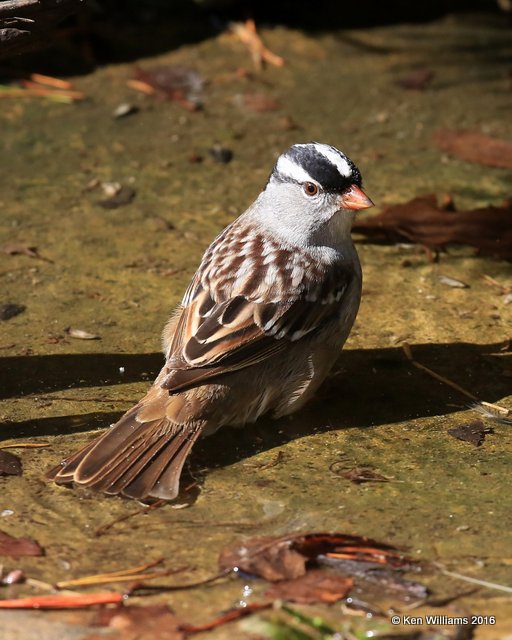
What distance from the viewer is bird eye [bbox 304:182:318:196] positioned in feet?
14.9

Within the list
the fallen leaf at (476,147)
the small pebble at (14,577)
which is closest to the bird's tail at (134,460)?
the small pebble at (14,577)

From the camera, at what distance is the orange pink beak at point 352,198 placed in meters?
4.51

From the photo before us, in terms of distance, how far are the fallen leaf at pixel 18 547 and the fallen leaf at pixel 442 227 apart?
9.39ft

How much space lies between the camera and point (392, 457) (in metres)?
4.08

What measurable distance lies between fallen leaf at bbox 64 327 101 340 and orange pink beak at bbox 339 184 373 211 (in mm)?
1184

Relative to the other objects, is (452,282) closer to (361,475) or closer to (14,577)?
(361,475)

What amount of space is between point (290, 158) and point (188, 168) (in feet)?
6.38

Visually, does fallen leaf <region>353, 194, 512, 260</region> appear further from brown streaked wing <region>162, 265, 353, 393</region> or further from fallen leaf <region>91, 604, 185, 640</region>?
fallen leaf <region>91, 604, 185, 640</region>

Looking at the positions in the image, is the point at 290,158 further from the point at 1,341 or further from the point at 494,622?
the point at 494,622

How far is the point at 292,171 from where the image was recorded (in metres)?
4.61

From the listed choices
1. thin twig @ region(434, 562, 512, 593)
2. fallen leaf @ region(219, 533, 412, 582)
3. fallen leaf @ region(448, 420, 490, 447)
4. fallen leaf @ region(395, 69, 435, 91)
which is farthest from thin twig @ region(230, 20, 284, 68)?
thin twig @ region(434, 562, 512, 593)

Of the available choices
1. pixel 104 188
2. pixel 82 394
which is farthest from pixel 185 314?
pixel 104 188

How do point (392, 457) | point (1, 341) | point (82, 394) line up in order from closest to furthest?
point (392, 457)
point (82, 394)
point (1, 341)

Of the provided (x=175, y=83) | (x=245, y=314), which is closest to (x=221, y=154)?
(x=175, y=83)
